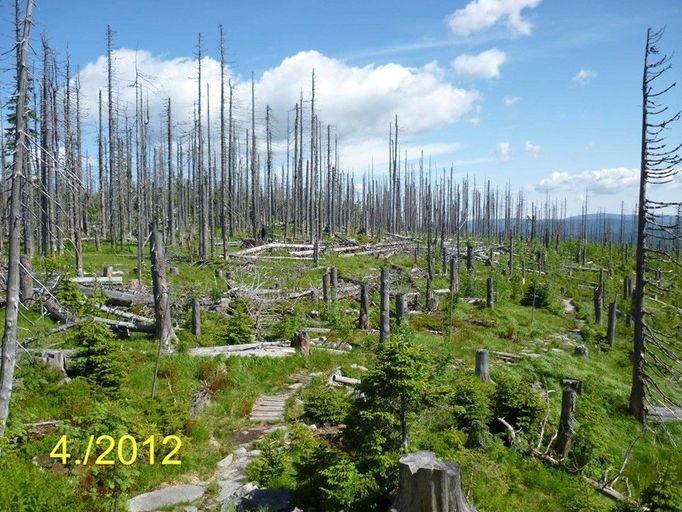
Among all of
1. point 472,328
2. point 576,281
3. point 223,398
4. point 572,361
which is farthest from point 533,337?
point 576,281

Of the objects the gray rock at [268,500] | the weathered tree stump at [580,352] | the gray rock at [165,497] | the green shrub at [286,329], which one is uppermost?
the green shrub at [286,329]

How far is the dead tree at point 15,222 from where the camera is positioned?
293 inches

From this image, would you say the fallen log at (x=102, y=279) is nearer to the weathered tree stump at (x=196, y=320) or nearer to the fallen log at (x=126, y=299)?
the fallen log at (x=126, y=299)

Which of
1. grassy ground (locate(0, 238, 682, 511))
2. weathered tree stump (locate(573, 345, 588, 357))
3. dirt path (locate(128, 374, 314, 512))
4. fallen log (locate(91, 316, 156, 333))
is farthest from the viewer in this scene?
weathered tree stump (locate(573, 345, 588, 357))

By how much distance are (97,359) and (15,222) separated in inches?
127

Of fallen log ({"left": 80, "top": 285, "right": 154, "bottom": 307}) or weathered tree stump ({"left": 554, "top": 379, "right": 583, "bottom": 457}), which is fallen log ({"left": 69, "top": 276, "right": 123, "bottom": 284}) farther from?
weathered tree stump ({"left": 554, "top": 379, "right": 583, "bottom": 457})

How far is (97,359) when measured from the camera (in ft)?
31.2

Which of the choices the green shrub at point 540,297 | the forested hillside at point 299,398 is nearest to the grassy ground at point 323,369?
the forested hillside at point 299,398

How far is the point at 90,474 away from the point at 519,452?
301 inches

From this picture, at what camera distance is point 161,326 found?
519 inches

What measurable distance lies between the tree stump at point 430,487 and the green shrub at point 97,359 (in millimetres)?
7160

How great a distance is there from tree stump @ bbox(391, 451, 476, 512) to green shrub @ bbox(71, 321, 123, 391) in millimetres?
7160

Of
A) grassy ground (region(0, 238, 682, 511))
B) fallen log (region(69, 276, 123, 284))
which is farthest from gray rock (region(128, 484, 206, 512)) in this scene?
fallen log (region(69, 276, 123, 284))

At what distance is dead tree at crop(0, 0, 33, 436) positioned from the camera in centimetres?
743
